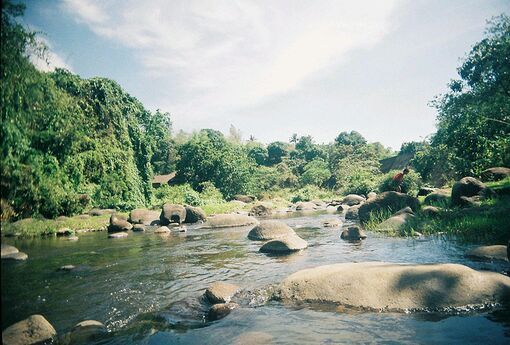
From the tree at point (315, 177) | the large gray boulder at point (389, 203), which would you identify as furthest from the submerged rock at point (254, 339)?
the tree at point (315, 177)

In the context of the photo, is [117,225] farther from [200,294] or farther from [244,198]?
[244,198]

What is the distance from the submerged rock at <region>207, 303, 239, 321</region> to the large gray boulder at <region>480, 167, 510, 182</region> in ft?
62.7

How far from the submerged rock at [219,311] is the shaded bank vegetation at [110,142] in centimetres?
273

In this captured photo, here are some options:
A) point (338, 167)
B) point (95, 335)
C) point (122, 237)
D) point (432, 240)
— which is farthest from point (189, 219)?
point (338, 167)

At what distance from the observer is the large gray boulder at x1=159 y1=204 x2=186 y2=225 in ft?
68.3

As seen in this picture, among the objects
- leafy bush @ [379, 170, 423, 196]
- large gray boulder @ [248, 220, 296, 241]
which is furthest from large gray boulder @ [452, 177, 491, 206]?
leafy bush @ [379, 170, 423, 196]

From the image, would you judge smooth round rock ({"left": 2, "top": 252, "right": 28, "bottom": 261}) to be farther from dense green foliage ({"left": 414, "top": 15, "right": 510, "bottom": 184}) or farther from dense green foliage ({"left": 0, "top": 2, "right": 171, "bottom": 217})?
dense green foliage ({"left": 414, "top": 15, "right": 510, "bottom": 184})

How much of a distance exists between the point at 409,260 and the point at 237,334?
5656 mm

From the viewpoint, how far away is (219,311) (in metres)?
5.06

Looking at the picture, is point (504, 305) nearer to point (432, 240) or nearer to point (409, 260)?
point (409, 260)

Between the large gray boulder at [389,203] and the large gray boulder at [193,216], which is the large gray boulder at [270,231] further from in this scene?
the large gray boulder at [193,216]

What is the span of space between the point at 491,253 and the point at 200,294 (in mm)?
6822

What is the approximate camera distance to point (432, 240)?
388 inches

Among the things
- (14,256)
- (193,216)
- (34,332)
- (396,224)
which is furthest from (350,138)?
(14,256)
